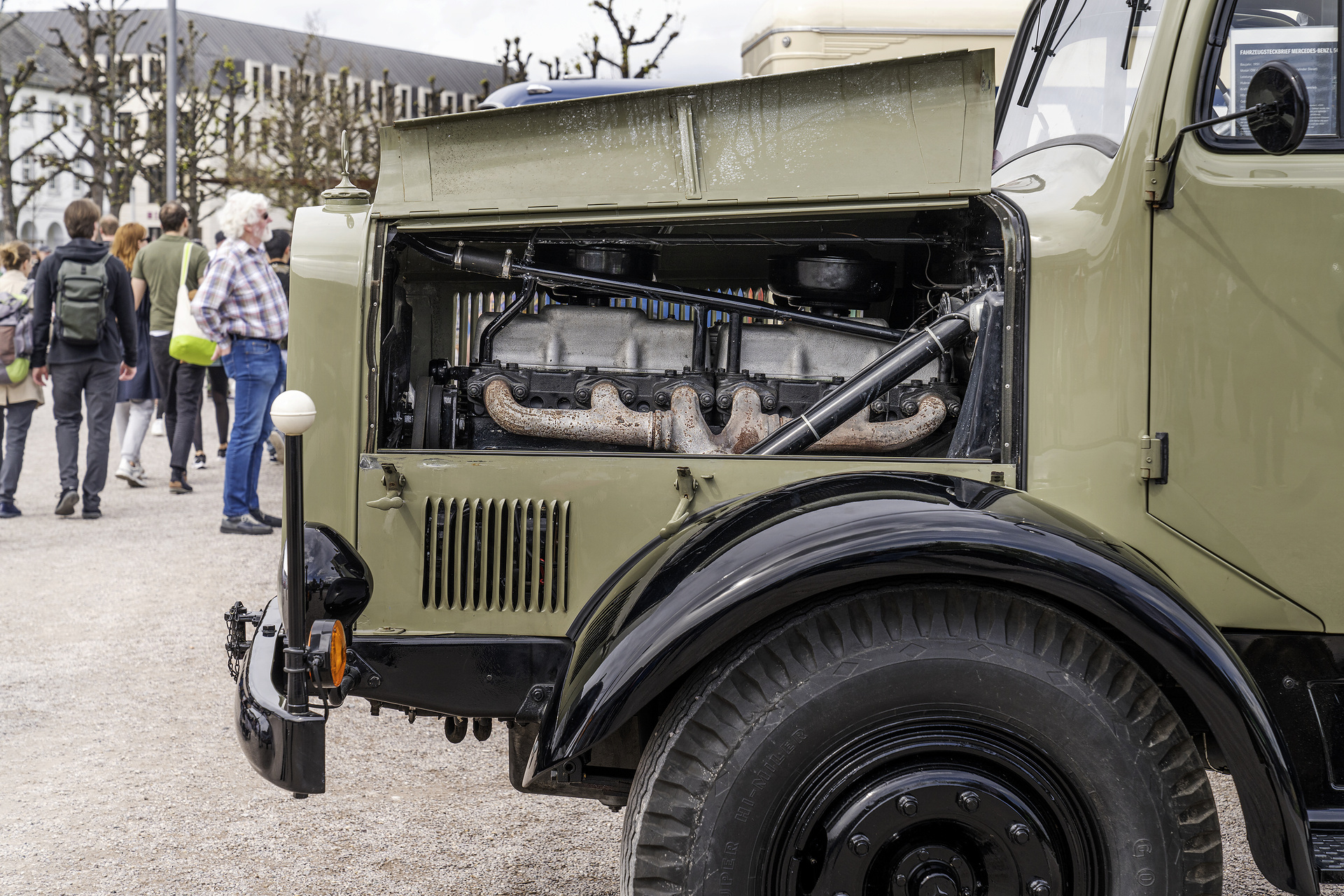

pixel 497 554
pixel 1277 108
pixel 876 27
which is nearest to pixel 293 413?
pixel 497 554

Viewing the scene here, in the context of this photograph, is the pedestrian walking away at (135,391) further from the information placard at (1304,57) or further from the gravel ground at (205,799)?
the information placard at (1304,57)

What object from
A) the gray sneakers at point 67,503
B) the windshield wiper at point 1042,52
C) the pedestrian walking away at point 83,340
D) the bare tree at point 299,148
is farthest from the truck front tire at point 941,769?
the bare tree at point 299,148

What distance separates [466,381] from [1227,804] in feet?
9.03

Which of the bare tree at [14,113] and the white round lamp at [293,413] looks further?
the bare tree at [14,113]

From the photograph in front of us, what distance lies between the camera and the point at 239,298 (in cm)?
662

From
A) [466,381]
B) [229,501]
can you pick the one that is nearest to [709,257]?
[466,381]

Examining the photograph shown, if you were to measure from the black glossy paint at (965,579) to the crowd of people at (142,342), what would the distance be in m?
4.65

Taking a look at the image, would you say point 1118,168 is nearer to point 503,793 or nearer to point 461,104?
point 503,793

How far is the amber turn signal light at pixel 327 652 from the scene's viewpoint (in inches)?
93.5

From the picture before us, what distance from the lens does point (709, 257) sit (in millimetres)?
3252

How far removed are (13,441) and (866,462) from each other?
→ 6.95 metres

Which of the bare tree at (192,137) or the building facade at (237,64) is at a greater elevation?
the building facade at (237,64)

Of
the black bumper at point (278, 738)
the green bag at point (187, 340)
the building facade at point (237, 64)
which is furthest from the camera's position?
the building facade at point (237, 64)

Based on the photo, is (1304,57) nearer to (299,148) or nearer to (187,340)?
(187,340)
